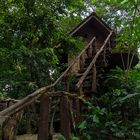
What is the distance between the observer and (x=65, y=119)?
4.30 meters

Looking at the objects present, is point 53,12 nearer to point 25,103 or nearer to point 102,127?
point 102,127

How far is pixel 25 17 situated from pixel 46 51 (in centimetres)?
110

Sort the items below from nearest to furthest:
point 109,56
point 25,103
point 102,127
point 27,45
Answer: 1. point 25,103
2. point 102,127
3. point 27,45
4. point 109,56

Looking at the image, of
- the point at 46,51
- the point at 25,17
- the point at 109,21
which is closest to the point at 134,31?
the point at 46,51

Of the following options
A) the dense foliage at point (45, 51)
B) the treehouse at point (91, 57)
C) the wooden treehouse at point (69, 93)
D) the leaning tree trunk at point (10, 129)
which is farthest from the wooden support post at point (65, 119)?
the treehouse at point (91, 57)

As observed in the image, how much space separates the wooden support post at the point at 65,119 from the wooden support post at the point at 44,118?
1.65 ft

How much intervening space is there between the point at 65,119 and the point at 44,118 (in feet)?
1.98

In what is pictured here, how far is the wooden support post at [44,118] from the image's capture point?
3644 mm

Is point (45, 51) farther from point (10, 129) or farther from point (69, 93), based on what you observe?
point (10, 129)

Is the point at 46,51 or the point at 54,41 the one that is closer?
the point at 46,51

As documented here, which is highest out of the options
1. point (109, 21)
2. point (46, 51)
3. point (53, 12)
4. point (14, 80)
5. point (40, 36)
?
point (109, 21)

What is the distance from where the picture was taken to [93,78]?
9141 millimetres

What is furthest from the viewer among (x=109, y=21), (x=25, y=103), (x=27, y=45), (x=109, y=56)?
(x=109, y=21)

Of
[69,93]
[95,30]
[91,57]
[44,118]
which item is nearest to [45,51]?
[69,93]
